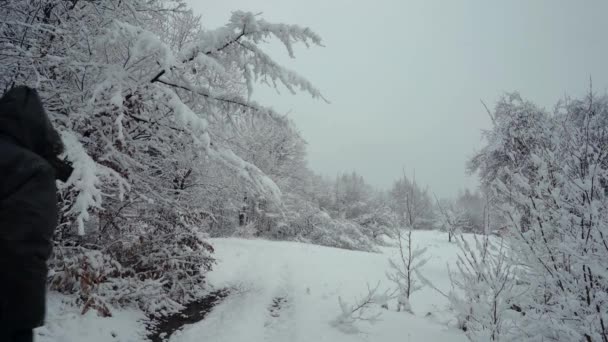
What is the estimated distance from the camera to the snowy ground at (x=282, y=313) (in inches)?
182

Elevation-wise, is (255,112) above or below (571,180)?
above

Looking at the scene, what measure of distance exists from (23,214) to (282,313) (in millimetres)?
5804

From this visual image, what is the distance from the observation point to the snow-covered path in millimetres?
5297

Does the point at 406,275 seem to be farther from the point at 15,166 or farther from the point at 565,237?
the point at 15,166

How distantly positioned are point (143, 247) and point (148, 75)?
3869 mm

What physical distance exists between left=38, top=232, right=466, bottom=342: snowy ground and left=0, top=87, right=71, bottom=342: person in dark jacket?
10.4ft

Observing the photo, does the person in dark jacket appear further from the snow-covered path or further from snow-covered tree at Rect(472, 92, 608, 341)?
the snow-covered path

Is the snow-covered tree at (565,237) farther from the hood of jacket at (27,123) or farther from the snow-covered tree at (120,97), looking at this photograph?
the hood of jacket at (27,123)

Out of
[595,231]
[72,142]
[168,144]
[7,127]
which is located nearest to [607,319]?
[595,231]

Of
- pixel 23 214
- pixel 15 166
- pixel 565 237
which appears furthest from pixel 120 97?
pixel 565 237

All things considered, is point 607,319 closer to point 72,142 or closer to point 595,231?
point 595,231

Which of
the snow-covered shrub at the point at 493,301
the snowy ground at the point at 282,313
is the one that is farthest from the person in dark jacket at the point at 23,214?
the snow-covered shrub at the point at 493,301

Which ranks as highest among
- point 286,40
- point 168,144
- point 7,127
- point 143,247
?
point 286,40

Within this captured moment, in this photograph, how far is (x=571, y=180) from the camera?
3137 millimetres
